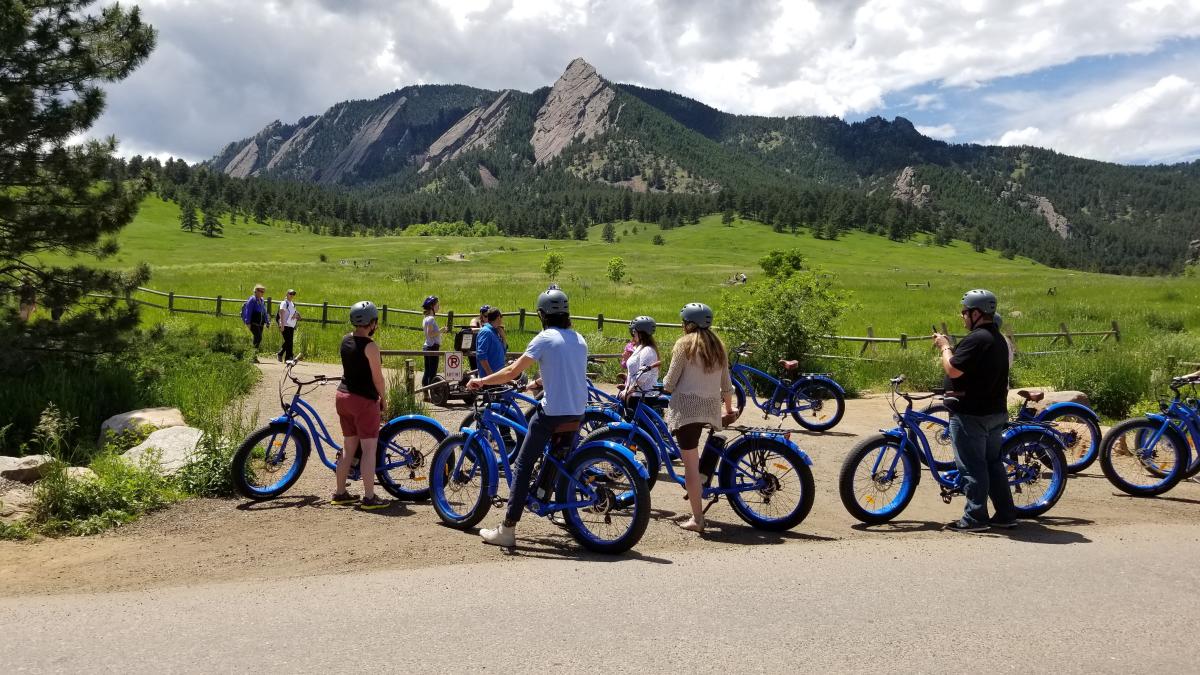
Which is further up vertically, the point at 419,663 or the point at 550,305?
the point at 550,305

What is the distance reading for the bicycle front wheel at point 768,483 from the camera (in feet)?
21.1

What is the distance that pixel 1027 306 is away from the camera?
131 feet

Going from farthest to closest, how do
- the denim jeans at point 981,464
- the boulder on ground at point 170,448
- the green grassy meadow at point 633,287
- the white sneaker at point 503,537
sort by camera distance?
the green grassy meadow at point 633,287 < the boulder on ground at point 170,448 < the denim jeans at point 981,464 < the white sneaker at point 503,537

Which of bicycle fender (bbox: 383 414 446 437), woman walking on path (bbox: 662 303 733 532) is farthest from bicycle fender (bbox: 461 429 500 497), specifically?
woman walking on path (bbox: 662 303 733 532)

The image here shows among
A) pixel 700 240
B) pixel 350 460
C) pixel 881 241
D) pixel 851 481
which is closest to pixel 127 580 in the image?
pixel 350 460

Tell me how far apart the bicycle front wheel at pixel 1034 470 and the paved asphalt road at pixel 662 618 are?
1206 millimetres

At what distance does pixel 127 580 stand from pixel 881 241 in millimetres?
170690

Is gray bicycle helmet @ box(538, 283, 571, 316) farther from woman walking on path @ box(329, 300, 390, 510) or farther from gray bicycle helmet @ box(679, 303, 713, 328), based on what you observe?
woman walking on path @ box(329, 300, 390, 510)

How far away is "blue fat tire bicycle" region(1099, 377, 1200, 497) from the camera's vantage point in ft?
25.9

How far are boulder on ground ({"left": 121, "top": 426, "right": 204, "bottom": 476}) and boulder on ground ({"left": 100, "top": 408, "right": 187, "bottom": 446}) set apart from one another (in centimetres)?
86

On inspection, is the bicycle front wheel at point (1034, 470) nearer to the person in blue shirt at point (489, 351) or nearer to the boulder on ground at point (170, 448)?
the person in blue shirt at point (489, 351)

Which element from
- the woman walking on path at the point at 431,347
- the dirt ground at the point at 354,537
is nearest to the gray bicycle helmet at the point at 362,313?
the dirt ground at the point at 354,537

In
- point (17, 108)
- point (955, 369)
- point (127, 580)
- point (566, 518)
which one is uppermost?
point (17, 108)

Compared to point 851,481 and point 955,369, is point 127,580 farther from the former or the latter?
point 955,369
